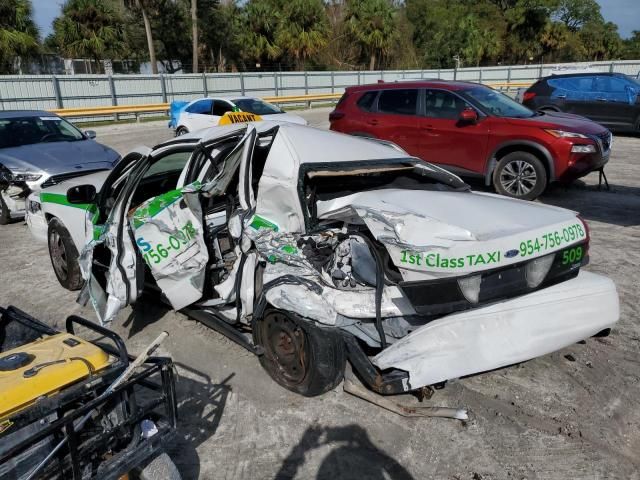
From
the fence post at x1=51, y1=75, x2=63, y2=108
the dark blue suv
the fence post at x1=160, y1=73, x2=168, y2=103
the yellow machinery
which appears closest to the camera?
the yellow machinery

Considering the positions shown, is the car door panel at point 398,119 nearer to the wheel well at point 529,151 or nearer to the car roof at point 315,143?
the wheel well at point 529,151

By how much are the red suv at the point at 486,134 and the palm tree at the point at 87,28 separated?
28716 mm

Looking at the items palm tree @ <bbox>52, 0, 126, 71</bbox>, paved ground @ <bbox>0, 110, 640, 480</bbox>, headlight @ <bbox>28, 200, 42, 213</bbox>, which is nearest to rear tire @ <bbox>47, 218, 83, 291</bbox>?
headlight @ <bbox>28, 200, 42, 213</bbox>

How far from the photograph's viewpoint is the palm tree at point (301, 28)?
3725 cm

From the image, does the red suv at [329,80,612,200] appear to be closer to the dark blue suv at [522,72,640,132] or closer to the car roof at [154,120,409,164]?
the car roof at [154,120,409,164]

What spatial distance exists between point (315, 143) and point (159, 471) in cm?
236

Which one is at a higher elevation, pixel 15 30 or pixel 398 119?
pixel 15 30

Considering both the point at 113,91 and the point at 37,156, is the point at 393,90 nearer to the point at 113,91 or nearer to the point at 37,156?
the point at 37,156

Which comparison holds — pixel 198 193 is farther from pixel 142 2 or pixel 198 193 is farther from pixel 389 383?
pixel 142 2

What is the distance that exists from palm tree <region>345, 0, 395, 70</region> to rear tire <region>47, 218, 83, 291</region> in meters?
38.2

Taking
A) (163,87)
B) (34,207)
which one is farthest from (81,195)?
(163,87)

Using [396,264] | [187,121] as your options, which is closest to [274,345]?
[396,264]

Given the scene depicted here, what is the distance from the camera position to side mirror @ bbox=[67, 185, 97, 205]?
438cm

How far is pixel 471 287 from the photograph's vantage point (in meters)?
2.83
